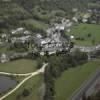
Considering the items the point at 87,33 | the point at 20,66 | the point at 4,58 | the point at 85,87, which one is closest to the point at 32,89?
the point at 85,87

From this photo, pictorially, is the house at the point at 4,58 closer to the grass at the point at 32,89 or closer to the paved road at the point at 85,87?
the grass at the point at 32,89


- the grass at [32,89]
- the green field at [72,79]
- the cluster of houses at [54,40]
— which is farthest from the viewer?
the cluster of houses at [54,40]

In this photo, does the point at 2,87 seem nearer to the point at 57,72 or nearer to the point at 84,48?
→ the point at 57,72

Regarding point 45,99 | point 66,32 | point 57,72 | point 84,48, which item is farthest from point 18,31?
point 45,99

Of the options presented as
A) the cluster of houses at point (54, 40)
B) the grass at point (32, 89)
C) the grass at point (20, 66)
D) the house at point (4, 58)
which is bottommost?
the grass at point (32, 89)

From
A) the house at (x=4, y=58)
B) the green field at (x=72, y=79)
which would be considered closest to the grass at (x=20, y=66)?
the house at (x=4, y=58)

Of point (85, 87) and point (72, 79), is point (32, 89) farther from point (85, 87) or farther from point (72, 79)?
point (85, 87)
